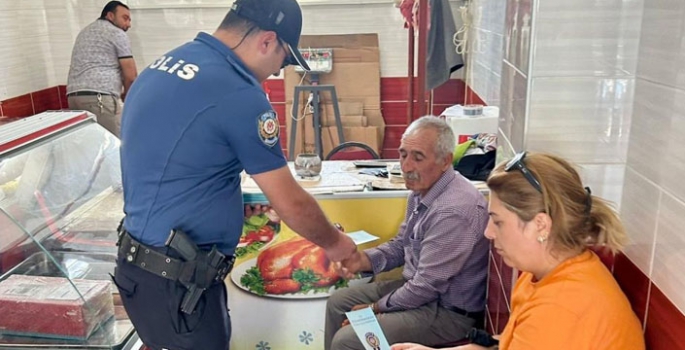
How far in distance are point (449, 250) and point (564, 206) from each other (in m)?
0.85

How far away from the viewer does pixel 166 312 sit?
178 centimetres

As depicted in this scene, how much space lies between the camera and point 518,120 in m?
1.70

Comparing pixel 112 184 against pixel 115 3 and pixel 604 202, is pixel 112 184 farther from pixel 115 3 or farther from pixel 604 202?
pixel 115 3

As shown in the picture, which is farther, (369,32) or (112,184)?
(369,32)

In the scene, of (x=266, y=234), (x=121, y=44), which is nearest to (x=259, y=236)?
(x=266, y=234)

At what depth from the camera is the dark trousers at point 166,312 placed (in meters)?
1.77

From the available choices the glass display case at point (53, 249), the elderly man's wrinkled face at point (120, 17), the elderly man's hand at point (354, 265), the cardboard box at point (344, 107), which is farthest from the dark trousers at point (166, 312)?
the elderly man's wrinkled face at point (120, 17)

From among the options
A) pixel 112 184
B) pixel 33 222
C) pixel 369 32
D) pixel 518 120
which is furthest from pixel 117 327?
pixel 369 32

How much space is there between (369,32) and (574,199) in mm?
4396

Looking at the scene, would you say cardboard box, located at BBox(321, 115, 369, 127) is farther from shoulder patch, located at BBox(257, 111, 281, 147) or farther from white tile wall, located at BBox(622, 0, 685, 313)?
white tile wall, located at BBox(622, 0, 685, 313)

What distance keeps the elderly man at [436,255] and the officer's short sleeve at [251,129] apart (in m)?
0.78

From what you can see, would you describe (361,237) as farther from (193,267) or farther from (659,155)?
(659,155)

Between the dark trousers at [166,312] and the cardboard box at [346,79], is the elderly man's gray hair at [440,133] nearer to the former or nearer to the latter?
the dark trousers at [166,312]

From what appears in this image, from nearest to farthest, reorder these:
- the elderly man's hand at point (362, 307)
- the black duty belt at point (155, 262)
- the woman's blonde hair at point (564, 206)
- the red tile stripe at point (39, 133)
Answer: the woman's blonde hair at point (564, 206) < the black duty belt at point (155, 262) < the red tile stripe at point (39, 133) < the elderly man's hand at point (362, 307)
